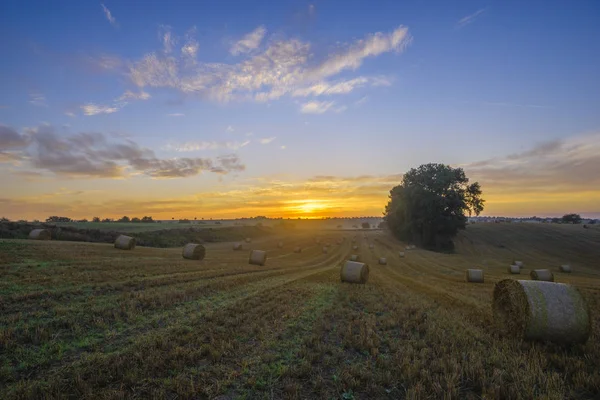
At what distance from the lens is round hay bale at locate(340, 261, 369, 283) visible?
18.1 m

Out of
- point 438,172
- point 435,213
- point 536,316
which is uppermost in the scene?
point 438,172

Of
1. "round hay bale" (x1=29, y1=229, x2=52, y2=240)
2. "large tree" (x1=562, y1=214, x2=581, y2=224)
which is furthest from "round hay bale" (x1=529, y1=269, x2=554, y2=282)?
"large tree" (x1=562, y1=214, x2=581, y2=224)

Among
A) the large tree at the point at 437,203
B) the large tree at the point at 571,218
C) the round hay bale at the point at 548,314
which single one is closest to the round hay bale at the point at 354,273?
the round hay bale at the point at 548,314

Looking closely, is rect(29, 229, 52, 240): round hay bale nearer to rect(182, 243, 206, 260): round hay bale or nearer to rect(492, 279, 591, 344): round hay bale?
rect(182, 243, 206, 260): round hay bale

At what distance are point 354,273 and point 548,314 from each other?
10.8 metres

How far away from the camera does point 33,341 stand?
23.7 feet

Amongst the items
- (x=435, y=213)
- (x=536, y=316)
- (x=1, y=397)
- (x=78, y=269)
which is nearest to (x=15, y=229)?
(x=78, y=269)

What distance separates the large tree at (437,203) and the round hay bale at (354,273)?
41.1 metres

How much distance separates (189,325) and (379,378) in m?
5.47

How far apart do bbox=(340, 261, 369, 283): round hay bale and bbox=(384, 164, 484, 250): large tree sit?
1618 inches

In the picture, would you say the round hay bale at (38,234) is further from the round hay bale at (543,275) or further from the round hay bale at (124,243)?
the round hay bale at (543,275)

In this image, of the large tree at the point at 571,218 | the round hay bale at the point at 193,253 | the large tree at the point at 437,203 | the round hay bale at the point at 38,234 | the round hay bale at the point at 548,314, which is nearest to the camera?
the round hay bale at the point at 548,314

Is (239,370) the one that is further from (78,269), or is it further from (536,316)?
(78,269)

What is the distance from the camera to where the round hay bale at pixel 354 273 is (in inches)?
714
